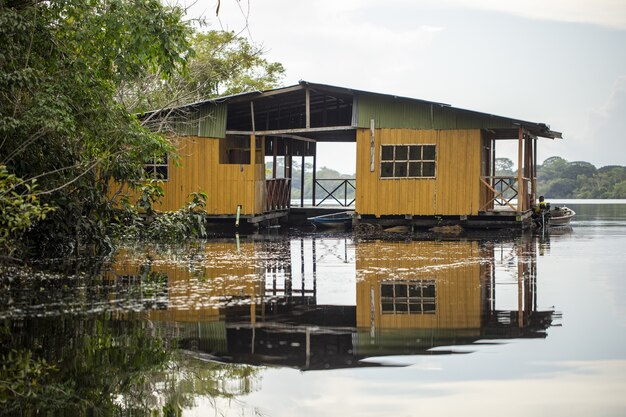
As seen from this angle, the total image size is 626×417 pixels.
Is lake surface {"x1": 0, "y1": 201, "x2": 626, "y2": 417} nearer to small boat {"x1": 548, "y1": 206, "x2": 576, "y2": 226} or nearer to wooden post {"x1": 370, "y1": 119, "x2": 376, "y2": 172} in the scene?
wooden post {"x1": 370, "y1": 119, "x2": 376, "y2": 172}

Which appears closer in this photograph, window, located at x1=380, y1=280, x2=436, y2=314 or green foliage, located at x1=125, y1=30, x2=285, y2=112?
window, located at x1=380, y1=280, x2=436, y2=314

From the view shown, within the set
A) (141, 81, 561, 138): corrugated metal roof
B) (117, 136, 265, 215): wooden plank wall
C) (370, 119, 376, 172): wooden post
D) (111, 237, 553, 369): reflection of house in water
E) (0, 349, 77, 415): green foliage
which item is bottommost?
(0, 349, 77, 415): green foliage


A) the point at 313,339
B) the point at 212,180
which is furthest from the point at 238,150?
the point at 313,339

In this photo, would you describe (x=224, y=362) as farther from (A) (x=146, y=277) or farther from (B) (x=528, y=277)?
(B) (x=528, y=277)

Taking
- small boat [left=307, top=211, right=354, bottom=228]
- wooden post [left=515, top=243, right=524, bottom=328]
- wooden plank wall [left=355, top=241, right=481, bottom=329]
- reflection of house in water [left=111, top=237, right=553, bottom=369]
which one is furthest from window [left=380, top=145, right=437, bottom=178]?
reflection of house in water [left=111, top=237, right=553, bottom=369]

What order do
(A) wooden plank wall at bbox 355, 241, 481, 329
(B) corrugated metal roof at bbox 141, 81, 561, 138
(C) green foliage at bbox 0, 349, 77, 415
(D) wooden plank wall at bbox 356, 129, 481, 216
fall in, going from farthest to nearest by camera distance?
(D) wooden plank wall at bbox 356, 129, 481, 216 → (B) corrugated metal roof at bbox 141, 81, 561, 138 → (A) wooden plank wall at bbox 355, 241, 481, 329 → (C) green foliage at bbox 0, 349, 77, 415

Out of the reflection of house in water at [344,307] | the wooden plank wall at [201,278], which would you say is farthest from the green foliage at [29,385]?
the wooden plank wall at [201,278]

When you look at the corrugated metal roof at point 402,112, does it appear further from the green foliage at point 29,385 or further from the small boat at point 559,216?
the green foliage at point 29,385

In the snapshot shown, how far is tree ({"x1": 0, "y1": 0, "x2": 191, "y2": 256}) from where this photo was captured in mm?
14117

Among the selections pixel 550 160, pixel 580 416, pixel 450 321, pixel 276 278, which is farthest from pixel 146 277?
pixel 550 160

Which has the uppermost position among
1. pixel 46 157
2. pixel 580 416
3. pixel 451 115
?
pixel 451 115

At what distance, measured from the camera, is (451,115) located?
26969 millimetres

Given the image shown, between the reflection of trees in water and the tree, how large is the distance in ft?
20.7

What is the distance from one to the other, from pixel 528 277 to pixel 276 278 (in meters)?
Result: 4.02
